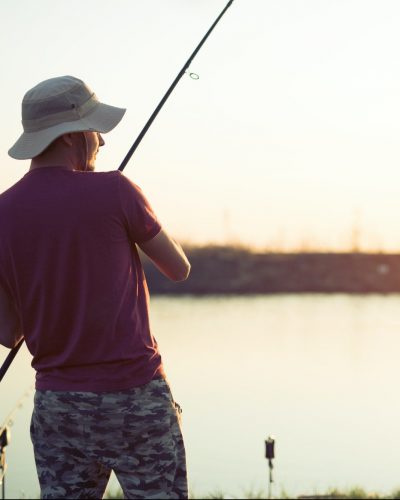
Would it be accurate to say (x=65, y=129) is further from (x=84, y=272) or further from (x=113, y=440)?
(x=113, y=440)

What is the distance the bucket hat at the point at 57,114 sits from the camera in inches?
56.2

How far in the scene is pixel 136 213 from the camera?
1361 mm

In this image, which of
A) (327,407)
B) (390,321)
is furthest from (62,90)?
(390,321)

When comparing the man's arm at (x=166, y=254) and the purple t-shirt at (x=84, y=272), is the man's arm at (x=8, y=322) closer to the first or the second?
the purple t-shirt at (x=84, y=272)

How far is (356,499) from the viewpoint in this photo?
3611 mm

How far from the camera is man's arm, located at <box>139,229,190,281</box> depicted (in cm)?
140

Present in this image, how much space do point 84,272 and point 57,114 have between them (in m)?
0.27

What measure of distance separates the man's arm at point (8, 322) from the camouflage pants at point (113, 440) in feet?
0.45

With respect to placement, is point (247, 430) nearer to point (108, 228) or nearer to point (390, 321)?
point (108, 228)

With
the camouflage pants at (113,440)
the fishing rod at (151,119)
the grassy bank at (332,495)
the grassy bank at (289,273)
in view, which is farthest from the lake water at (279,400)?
the grassy bank at (289,273)

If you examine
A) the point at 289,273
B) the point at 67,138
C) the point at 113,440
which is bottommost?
the point at 289,273

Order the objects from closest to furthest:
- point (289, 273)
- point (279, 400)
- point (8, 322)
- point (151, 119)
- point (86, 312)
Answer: point (86, 312) → point (8, 322) → point (151, 119) → point (279, 400) → point (289, 273)

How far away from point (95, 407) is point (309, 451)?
4.60m

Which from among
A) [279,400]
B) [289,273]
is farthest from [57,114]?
[289,273]
